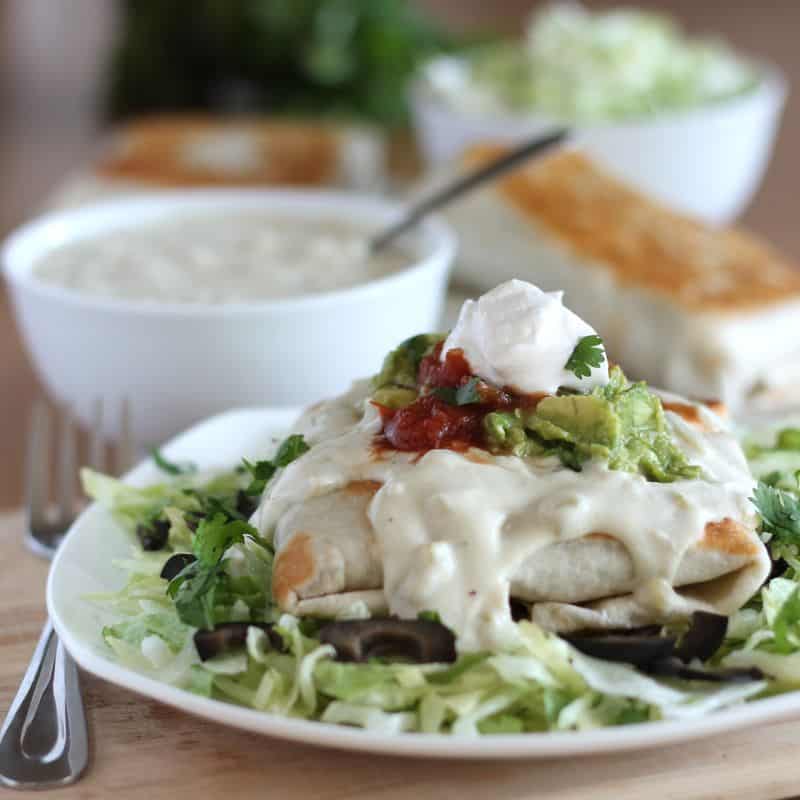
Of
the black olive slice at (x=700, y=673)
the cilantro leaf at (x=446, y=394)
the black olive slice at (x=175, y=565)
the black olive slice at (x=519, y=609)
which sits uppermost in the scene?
the cilantro leaf at (x=446, y=394)

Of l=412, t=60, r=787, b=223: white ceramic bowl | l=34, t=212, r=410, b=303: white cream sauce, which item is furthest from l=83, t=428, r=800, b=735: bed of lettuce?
l=412, t=60, r=787, b=223: white ceramic bowl

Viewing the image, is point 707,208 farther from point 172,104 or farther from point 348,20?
point 172,104

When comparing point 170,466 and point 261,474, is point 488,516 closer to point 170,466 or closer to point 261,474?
point 261,474

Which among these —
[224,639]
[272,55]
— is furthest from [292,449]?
[272,55]

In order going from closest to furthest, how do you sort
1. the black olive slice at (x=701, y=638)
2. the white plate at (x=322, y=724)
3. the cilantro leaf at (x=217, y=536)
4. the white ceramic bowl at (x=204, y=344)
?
the white plate at (x=322, y=724) < the black olive slice at (x=701, y=638) < the cilantro leaf at (x=217, y=536) < the white ceramic bowl at (x=204, y=344)

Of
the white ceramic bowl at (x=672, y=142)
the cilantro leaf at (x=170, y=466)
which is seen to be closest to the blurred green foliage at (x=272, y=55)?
the white ceramic bowl at (x=672, y=142)

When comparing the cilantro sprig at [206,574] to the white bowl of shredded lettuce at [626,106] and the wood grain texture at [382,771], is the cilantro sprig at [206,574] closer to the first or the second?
the wood grain texture at [382,771]

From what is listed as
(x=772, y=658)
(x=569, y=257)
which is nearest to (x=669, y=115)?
(x=569, y=257)
